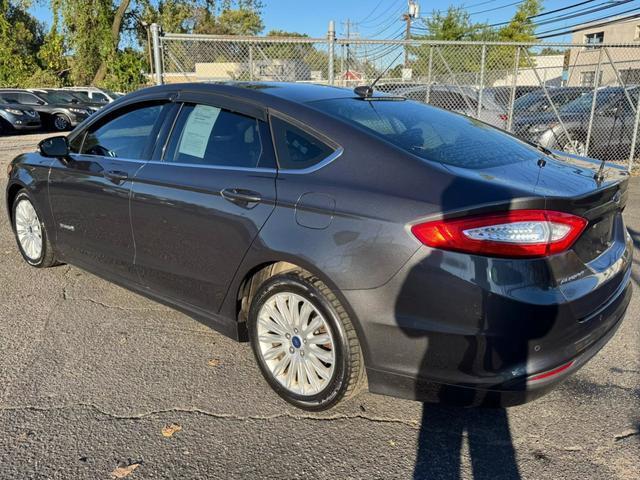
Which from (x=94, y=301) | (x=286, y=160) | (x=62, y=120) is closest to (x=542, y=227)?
(x=286, y=160)

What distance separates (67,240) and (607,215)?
371cm

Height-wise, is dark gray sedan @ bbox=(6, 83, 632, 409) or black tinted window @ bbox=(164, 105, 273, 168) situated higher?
black tinted window @ bbox=(164, 105, 273, 168)

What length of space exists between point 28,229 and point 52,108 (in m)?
17.8

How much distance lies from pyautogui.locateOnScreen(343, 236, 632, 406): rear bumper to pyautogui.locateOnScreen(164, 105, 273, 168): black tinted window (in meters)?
1.05

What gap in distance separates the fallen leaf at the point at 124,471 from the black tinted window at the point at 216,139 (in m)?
1.57

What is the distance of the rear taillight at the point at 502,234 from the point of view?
221 centimetres

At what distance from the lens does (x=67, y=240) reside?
4.29 m

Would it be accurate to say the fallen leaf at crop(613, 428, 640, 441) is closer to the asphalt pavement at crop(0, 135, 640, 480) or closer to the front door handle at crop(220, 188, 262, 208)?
the asphalt pavement at crop(0, 135, 640, 480)

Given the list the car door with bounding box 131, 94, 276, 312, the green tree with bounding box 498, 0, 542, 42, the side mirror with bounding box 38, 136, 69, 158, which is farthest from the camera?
the green tree with bounding box 498, 0, 542, 42

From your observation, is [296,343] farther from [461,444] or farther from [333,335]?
[461,444]

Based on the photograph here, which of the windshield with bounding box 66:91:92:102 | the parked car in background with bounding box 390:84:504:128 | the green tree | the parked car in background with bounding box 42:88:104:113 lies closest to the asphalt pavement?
the parked car in background with bounding box 390:84:504:128

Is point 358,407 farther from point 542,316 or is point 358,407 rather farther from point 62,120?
point 62,120

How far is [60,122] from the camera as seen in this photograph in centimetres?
2059

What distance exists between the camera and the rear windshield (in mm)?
2754
